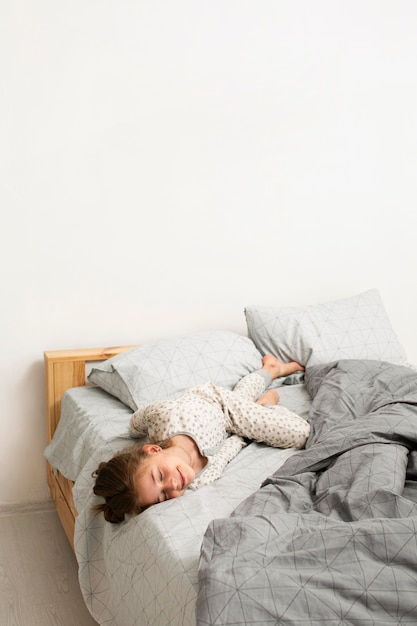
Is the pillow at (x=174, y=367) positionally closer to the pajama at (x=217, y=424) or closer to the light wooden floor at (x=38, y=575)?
the pajama at (x=217, y=424)

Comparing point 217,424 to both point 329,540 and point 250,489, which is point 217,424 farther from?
point 329,540

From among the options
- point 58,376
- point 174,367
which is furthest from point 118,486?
point 58,376

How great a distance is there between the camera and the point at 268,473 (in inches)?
76.3

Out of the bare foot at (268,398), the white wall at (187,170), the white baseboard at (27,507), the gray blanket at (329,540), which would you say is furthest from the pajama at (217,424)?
the white baseboard at (27,507)

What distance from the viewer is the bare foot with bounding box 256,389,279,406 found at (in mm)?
2461

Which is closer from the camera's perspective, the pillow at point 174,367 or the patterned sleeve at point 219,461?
the patterned sleeve at point 219,461

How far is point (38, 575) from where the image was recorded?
2.26 metres

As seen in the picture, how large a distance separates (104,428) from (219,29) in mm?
1702

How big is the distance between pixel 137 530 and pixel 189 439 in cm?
44

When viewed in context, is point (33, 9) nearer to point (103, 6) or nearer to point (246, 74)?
point (103, 6)

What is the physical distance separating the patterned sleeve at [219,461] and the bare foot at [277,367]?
1.74 feet

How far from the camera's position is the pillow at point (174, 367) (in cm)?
244

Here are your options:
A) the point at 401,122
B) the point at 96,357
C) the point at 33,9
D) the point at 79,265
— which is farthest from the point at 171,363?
the point at 401,122

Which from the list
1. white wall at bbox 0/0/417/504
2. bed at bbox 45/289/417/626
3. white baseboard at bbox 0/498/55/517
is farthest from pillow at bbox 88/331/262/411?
white baseboard at bbox 0/498/55/517
